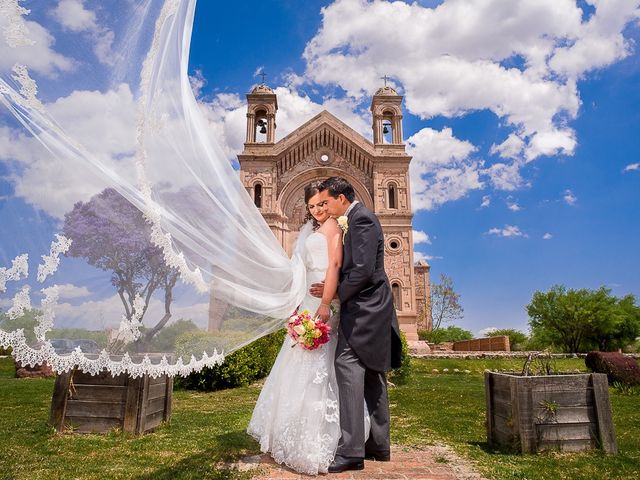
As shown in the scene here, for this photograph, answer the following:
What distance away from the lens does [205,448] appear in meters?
4.83

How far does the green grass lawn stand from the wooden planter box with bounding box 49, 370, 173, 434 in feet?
0.50

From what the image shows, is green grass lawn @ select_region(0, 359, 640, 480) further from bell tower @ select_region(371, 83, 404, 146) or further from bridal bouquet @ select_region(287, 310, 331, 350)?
bell tower @ select_region(371, 83, 404, 146)

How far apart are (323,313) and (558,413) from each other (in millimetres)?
2849

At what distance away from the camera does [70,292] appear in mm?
2559

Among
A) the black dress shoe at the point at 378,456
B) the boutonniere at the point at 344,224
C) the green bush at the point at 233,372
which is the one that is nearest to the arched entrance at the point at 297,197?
the green bush at the point at 233,372

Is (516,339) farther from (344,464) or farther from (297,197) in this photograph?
(344,464)

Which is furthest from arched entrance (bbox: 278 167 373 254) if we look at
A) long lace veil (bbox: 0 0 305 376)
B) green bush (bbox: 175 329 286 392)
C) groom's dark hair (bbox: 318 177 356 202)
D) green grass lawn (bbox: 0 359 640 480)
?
long lace veil (bbox: 0 0 305 376)

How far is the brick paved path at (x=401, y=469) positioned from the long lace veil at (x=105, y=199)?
1.31 meters

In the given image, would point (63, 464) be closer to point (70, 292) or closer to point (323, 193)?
point (70, 292)

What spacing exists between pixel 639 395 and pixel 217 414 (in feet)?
31.5

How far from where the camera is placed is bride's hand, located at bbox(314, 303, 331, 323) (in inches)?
163

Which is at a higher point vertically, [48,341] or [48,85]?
[48,85]

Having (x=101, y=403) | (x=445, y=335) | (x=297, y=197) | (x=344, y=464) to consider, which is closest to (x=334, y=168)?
(x=297, y=197)

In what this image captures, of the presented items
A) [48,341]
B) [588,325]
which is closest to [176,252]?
[48,341]
